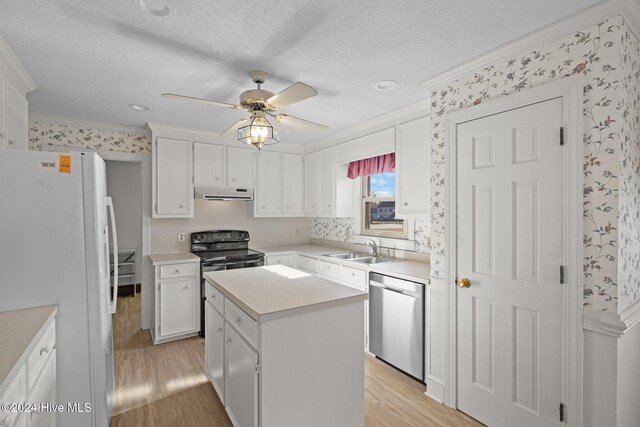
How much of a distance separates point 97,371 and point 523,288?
2.60m

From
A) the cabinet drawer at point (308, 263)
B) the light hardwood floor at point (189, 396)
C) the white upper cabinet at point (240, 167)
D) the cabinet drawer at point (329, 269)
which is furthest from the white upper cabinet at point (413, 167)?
the white upper cabinet at point (240, 167)

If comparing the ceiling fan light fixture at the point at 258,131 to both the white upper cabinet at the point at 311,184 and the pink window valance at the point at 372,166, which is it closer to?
the pink window valance at the point at 372,166

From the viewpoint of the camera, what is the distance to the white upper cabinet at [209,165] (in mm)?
3936

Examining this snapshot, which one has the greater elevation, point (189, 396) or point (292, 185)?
point (292, 185)

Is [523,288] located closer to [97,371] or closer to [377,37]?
[377,37]

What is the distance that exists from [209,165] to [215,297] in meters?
2.18

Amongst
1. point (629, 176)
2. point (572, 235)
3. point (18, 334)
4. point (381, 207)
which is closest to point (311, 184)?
point (381, 207)

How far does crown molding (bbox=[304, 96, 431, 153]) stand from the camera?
2.89m

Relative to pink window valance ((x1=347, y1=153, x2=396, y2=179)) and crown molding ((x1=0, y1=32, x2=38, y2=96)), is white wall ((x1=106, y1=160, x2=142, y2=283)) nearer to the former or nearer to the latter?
crown molding ((x1=0, y1=32, x2=38, y2=96))

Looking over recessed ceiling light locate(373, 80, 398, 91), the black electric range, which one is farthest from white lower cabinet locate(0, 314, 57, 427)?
recessed ceiling light locate(373, 80, 398, 91)

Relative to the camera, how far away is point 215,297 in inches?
92.4

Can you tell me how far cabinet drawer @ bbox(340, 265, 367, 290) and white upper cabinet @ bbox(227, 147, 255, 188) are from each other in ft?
6.02

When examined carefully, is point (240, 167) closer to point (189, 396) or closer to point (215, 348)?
point (215, 348)

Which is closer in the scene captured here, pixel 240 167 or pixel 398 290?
pixel 398 290
